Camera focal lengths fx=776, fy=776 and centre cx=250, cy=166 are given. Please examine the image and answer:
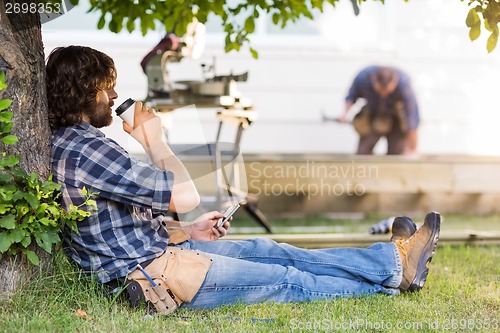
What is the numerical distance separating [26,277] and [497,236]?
2.94 meters

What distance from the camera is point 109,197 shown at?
273 centimetres

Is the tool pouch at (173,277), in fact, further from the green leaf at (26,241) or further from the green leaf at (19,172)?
the green leaf at (19,172)

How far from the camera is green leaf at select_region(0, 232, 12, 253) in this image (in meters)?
2.62

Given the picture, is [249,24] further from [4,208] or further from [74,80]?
[4,208]

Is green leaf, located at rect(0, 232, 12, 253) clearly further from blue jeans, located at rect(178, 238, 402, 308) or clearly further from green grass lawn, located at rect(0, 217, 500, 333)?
blue jeans, located at rect(178, 238, 402, 308)

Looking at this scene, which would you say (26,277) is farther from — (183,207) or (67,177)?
(183,207)

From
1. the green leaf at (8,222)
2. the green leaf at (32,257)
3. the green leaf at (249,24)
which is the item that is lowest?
the green leaf at (32,257)

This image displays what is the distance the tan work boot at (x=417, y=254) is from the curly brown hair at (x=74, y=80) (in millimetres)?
1369

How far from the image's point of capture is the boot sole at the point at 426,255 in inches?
126

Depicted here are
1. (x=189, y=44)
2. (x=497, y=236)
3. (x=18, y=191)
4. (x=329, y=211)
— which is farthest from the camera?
(x=329, y=211)

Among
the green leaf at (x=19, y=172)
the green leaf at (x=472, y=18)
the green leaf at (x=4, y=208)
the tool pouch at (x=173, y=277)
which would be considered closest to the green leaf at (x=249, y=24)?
the green leaf at (x=472, y=18)

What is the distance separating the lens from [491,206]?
24.2 ft

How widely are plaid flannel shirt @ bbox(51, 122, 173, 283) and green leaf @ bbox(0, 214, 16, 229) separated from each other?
206 mm

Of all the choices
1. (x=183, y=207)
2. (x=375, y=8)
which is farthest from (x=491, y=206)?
(x=183, y=207)
